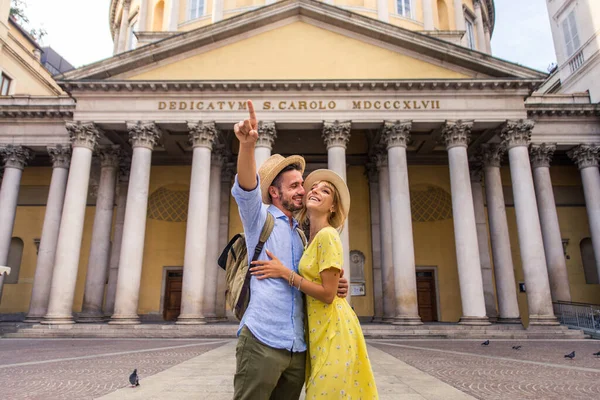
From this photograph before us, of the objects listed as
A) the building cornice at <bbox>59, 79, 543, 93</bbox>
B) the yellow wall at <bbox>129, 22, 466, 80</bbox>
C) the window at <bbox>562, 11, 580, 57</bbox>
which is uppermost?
the window at <bbox>562, 11, 580, 57</bbox>

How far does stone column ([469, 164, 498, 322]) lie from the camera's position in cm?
2047

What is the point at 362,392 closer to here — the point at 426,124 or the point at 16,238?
the point at 426,124

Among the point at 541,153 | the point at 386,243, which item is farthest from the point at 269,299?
the point at 541,153

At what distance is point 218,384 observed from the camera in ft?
20.2

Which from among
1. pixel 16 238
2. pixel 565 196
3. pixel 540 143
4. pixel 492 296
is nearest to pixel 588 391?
pixel 492 296

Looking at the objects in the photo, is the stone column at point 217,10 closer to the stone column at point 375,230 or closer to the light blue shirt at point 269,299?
the stone column at point 375,230

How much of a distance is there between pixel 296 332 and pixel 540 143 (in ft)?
72.7

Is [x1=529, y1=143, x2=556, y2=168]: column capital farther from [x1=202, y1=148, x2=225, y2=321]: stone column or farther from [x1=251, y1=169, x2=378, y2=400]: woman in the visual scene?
[x1=251, y1=169, x2=378, y2=400]: woman

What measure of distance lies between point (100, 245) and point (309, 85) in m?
12.2

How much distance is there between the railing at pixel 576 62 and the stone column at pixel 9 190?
30.6 meters

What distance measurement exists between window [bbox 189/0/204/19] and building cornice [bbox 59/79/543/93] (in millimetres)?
15361

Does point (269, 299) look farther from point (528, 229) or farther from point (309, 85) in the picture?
point (528, 229)

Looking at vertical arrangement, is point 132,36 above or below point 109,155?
above

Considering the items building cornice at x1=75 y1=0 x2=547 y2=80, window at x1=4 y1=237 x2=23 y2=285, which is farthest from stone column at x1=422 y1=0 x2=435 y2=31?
window at x1=4 y1=237 x2=23 y2=285
